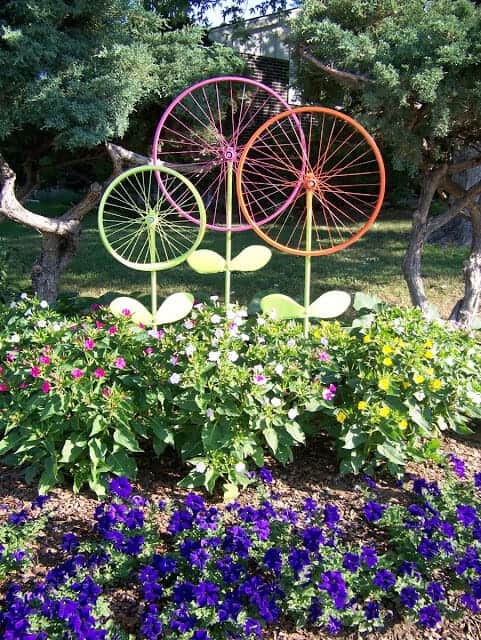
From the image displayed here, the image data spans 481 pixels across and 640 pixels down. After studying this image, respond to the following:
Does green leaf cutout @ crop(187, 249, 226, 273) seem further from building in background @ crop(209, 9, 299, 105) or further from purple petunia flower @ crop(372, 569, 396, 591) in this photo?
building in background @ crop(209, 9, 299, 105)

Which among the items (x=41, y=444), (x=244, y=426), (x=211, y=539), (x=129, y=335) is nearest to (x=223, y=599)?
(x=211, y=539)

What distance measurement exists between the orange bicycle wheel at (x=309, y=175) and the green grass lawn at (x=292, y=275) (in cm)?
41

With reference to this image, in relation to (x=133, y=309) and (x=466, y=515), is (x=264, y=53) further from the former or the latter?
(x=466, y=515)

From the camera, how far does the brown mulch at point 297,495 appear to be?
90.7 inches

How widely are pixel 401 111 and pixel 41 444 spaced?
3.10 meters

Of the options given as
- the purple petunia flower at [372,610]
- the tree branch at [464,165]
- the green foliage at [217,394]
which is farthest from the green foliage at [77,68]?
the purple petunia flower at [372,610]

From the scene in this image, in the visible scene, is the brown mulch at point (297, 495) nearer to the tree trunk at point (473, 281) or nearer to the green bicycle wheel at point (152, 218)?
the green bicycle wheel at point (152, 218)

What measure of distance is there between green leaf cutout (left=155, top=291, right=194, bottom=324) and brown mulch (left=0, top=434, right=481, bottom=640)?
2.58 feet

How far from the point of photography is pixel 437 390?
3168 mm

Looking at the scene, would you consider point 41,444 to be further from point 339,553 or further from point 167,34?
point 167,34

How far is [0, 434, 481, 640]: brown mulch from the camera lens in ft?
7.55

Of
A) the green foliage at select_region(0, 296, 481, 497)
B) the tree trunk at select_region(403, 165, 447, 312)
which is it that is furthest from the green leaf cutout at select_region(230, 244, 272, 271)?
the tree trunk at select_region(403, 165, 447, 312)

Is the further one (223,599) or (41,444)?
(41,444)

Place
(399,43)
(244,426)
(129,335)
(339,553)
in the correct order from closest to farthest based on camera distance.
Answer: (339,553) → (244,426) → (129,335) → (399,43)
